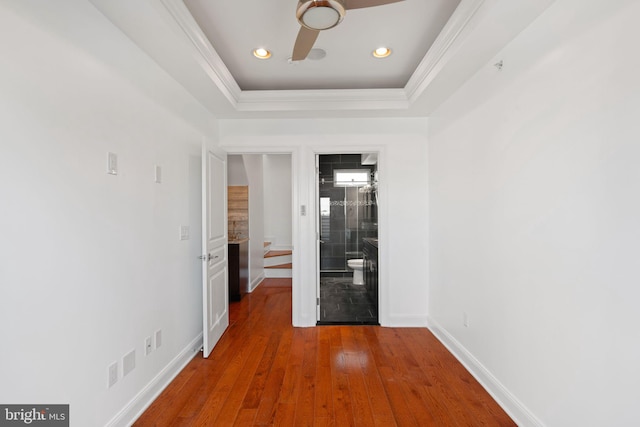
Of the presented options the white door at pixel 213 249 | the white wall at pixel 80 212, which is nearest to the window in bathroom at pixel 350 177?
the white door at pixel 213 249

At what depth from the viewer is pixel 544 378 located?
5.36ft

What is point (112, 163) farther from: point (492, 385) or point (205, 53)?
point (492, 385)

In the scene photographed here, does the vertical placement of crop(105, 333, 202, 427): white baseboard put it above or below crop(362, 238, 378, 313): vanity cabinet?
below

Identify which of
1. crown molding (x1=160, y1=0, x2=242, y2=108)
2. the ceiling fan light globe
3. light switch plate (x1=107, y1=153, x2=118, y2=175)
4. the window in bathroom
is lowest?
light switch plate (x1=107, y1=153, x2=118, y2=175)

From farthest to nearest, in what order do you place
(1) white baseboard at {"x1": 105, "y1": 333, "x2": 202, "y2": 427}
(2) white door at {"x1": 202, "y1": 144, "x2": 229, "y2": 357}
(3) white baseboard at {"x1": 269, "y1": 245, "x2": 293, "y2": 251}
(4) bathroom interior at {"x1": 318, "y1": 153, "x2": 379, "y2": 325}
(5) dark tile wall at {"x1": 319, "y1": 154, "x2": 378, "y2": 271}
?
(3) white baseboard at {"x1": 269, "y1": 245, "x2": 293, "y2": 251} → (5) dark tile wall at {"x1": 319, "y1": 154, "x2": 378, "y2": 271} → (4) bathroom interior at {"x1": 318, "y1": 153, "x2": 379, "y2": 325} → (2) white door at {"x1": 202, "y1": 144, "x2": 229, "y2": 357} → (1) white baseboard at {"x1": 105, "y1": 333, "x2": 202, "y2": 427}

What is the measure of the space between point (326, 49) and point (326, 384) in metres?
2.68

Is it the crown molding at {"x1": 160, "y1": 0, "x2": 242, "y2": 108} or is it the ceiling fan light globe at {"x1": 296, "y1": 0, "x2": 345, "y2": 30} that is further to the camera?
the crown molding at {"x1": 160, "y1": 0, "x2": 242, "y2": 108}

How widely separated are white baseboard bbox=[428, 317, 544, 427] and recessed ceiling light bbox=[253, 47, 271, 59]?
305 centimetres

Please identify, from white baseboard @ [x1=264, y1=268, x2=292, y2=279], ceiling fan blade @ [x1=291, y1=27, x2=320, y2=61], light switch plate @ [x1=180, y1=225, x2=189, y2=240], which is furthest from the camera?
white baseboard @ [x1=264, y1=268, x2=292, y2=279]

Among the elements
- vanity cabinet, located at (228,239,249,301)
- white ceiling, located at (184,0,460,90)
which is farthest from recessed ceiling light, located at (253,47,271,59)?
vanity cabinet, located at (228,239,249,301)

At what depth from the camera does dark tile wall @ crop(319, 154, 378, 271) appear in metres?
A: 3.96

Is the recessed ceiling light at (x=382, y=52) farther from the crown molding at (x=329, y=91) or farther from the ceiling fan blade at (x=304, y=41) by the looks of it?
the ceiling fan blade at (x=304, y=41)

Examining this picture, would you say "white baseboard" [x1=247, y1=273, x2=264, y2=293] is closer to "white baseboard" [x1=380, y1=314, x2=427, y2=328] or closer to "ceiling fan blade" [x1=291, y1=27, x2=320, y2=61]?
"white baseboard" [x1=380, y1=314, x2=427, y2=328]

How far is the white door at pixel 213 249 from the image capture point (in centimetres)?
267
